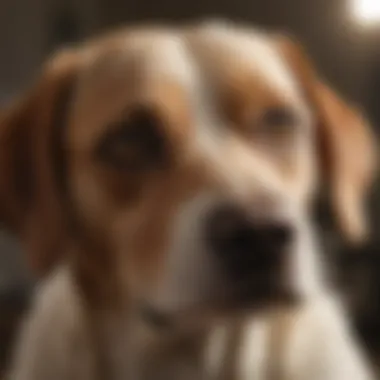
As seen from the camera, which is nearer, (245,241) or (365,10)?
(245,241)

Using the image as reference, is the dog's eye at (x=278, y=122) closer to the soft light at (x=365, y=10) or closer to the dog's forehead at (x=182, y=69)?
the dog's forehead at (x=182, y=69)

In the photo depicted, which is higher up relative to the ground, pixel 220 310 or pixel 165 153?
pixel 165 153

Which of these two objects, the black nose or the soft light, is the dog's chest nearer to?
the black nose

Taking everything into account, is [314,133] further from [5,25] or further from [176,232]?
[5,25]

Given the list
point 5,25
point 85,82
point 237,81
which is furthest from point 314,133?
point 5,25

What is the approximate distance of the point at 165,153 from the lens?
2.29 feet

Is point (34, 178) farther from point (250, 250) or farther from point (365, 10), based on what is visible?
point (365, 10)

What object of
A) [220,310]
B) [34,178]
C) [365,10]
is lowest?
[220,310]

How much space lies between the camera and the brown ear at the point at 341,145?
0.72 meters

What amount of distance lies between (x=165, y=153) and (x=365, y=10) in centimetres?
24

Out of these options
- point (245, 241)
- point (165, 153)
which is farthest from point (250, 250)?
point (165, 153)

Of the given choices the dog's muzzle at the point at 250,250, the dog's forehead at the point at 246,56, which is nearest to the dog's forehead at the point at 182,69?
the dog's forehead at the point at 246,56

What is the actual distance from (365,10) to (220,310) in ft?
1.04

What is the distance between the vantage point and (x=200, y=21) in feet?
2.50
